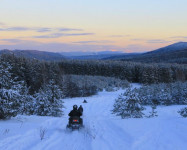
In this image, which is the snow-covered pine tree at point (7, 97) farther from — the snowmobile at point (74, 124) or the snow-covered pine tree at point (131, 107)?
the snow-covered pine tree at point (131, 107)

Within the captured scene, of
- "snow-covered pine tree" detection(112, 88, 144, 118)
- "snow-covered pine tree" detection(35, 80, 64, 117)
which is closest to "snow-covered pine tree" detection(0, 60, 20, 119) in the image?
"snow-covered pine tree" detection(35, 80, 64, 117)

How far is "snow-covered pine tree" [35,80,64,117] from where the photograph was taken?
15.8m

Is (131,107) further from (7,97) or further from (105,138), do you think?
(7,97)

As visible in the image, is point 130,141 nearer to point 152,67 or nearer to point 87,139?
point 87,139

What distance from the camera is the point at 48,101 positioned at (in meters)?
15.9

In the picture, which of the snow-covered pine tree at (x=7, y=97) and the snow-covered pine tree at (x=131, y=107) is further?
the snow-covered pine tree at (x=131, y=107)

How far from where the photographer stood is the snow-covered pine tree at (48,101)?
15789 millimetres

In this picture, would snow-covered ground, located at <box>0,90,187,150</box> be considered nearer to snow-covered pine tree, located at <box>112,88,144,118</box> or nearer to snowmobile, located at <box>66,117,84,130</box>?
snowmobile, located at <box>66,117,84,130</box>

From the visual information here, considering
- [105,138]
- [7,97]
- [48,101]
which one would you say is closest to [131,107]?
[48,101]

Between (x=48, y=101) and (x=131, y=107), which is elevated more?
(x=48, y=101)

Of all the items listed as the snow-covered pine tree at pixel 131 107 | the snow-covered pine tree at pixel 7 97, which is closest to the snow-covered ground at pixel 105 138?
the snow-covered pine tree at pixel 7 97

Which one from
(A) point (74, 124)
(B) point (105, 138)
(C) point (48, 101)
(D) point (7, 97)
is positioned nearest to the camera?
(B) point (105, 138)

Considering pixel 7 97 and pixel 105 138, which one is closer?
pixel 105 138

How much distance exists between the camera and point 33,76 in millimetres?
50906
